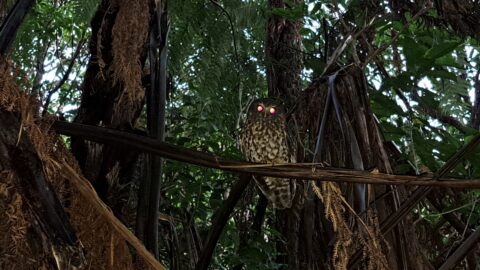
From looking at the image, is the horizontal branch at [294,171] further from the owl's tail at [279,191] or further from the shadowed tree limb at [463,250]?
the owl's tail at [279,191]

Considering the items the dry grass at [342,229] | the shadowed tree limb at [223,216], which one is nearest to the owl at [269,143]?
the shadowed tree limb at [223,216]

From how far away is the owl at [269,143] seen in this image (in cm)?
229

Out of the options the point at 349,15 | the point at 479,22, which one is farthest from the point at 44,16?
the point at 479,22

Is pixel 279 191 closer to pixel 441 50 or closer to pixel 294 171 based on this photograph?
pixel 441 50

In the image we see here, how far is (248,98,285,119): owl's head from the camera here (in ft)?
7.97

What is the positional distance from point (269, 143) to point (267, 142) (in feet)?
0.03

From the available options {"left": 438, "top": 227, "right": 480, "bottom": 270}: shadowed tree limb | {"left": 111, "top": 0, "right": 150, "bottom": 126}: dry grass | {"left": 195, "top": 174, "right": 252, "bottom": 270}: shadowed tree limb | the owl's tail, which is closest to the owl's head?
the owl's tail

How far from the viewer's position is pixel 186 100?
3301mm

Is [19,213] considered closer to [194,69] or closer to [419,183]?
[419,183]

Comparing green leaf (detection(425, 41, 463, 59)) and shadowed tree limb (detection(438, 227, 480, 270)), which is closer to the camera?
shadowed tree limb (detection(438, 227, 480, 270))

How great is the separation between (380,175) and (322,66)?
1.31m

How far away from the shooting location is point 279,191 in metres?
2.29

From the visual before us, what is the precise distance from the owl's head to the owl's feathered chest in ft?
0.07

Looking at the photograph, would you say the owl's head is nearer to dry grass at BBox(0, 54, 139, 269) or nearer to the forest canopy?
the forest canopy
